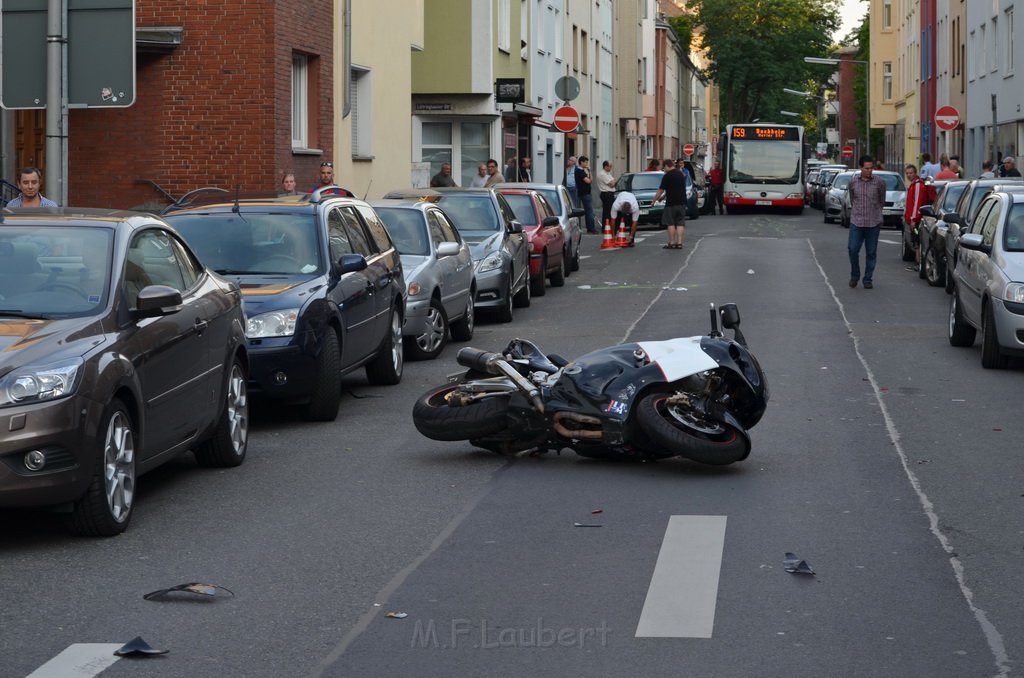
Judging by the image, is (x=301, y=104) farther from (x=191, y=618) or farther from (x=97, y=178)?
(x=191, y=618)

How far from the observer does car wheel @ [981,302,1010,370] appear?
13.2 m

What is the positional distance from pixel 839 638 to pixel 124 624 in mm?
2513

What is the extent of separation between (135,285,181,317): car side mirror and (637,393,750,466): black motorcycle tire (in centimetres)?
258

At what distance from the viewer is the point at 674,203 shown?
31.5m

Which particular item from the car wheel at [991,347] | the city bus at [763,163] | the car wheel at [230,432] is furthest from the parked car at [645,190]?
the car wheel at [230,432]

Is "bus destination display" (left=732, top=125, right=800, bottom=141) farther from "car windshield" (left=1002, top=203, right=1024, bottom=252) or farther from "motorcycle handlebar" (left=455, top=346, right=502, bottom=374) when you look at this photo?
"motorcycle handlebar" (left=455, top=346, right=502, bottom=374)

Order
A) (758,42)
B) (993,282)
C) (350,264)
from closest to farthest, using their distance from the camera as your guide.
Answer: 1. (350,264)
2. (993,282)
3. (758,42)

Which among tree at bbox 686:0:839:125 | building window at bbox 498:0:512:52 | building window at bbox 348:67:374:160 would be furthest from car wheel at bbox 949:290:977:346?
tree at bbox 686:0:839:125

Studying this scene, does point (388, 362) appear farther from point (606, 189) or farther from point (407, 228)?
point (606, 189)

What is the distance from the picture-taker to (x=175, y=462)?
9.34m

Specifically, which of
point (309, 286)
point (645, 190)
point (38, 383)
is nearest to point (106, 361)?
Result: point (38, 383)

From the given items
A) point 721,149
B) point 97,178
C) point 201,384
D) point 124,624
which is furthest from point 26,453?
point 721,149

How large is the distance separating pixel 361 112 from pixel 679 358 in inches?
739

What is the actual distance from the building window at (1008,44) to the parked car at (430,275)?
95.9 feet
